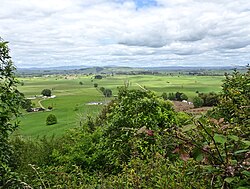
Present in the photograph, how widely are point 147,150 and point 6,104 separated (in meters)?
3.86

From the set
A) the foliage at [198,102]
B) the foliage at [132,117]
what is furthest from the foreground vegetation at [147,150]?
the foliage at [198,102]

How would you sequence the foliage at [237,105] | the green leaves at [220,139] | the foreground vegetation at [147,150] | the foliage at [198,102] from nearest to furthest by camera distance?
the green leaves at [220,139]
the foreground vegetation at [147,150]
the foliage at [237,105]
the foliage at [198,102]

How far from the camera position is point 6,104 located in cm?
741

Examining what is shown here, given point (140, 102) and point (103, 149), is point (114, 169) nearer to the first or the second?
point (103, 149)

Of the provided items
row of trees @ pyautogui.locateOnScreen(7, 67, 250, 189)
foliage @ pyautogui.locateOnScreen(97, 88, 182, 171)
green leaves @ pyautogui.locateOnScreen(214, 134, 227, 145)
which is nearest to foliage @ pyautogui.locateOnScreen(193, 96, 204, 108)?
foliage @ pyautogui.locateOnScreen(97, 88, 182, 171)

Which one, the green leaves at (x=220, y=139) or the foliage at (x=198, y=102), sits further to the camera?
the foliage at (x=198, y=102)

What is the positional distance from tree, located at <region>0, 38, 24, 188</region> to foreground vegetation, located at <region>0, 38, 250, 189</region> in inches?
1.0

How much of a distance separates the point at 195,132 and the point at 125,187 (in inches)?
70.1

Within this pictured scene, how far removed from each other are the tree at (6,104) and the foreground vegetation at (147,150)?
0.03 meters

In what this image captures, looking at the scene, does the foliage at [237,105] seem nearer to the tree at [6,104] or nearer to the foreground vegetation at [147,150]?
the foreground vegetation at [147,150]

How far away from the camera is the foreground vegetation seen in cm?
171

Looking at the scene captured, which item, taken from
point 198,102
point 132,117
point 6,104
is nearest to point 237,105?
point 6,104

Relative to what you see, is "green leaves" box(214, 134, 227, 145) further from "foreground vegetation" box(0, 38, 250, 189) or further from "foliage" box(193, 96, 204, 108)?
"foliage" box(193, 96, 204, 108)

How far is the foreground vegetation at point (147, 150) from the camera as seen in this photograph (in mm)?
1708
